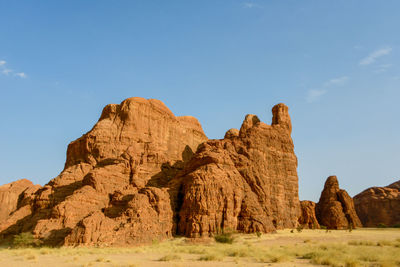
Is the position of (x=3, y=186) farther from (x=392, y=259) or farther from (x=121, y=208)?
(x=392, y=259)

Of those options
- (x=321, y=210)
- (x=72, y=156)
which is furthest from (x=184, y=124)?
(x=321, y=210)

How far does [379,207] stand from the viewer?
79750mm

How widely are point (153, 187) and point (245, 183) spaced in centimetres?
1208

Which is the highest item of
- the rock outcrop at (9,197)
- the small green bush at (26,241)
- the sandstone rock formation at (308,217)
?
the rock outcrop at (9,197)

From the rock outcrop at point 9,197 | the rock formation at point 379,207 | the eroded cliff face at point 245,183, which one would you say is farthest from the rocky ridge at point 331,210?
the rock outcrop at point 9,197

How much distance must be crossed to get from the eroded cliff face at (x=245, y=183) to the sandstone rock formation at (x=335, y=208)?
11169 millimetres

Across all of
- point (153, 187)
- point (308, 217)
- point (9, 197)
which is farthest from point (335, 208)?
point (9, 197)

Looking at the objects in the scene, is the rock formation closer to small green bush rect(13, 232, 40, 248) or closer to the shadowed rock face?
the shadowed rock face

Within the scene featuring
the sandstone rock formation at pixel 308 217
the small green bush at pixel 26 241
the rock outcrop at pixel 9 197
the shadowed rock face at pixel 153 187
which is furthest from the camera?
the sandstone rock formation at pixel 308 217

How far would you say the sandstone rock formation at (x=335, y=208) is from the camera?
60.8 m

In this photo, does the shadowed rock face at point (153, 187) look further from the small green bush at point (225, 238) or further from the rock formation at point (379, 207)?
the rock formation at point (379, 207)

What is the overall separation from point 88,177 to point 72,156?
1507cm

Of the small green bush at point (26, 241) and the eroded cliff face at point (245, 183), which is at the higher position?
the eroded cliff face at point (245, 183)

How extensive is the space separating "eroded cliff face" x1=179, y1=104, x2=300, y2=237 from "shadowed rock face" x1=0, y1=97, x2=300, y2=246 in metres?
0.11
